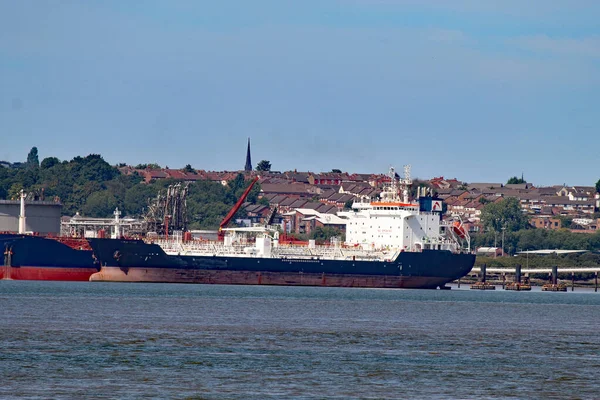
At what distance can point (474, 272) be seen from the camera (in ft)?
387

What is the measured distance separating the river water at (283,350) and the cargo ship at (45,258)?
58.5 feet

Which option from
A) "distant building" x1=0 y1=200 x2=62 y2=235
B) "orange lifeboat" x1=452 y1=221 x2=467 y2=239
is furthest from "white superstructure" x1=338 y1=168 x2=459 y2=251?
"distant building" x1=0 y1=200 x2=62 y2=235

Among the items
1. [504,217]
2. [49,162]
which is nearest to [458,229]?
[504,217]

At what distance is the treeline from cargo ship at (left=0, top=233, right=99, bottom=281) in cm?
7163

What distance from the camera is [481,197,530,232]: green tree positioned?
531ft

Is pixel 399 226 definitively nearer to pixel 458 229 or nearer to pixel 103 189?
pixel 458 229

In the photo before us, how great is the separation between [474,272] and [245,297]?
179 feet

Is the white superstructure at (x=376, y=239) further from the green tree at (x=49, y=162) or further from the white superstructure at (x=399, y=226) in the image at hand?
the green tree at (x=49, y=162)

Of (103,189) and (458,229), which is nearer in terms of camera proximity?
(458,229)

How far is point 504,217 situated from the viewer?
163 m

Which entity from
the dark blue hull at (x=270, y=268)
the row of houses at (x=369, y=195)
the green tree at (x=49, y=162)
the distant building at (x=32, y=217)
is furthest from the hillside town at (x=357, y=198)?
the dark blue hull at (x=270, y=268)

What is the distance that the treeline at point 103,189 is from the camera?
16488cm

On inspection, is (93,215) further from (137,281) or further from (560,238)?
(137,281)

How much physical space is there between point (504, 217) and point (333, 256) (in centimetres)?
8215
